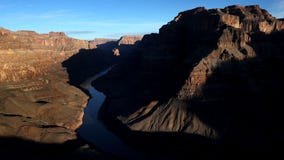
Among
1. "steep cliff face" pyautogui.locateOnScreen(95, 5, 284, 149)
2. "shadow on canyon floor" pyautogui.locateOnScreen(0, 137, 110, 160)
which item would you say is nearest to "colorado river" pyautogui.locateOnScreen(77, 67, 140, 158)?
"steep cliff face" pyautogui.locateOnScreen(95, 5, 284, 149)

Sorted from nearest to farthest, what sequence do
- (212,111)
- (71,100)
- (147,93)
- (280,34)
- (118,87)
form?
(212,111)
(280,34)
(147,93)
(71,100)
(118,87)

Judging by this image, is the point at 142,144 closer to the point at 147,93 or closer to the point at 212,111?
the point at 212,111

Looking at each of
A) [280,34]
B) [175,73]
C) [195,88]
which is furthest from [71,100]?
[280,34]

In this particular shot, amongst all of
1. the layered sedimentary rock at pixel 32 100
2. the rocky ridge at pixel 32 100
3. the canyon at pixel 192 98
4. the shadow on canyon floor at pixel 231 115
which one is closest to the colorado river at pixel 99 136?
the canyon at pixel 192 98

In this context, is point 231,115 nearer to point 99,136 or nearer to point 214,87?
point 214,87

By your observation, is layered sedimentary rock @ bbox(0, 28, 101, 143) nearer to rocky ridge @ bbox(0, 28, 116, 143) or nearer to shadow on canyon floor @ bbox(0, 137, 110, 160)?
rocky ridge @ bbox(0, 28, 116, 143)

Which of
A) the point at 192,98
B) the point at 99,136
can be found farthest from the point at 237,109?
the point at 99,136
